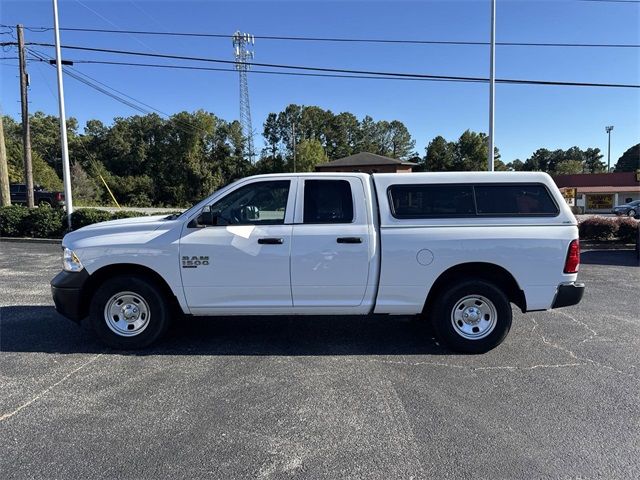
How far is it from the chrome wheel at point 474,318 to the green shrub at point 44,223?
13.9m

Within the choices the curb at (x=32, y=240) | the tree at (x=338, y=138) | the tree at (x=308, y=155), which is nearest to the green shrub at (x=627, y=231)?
the curb at (x=32, y=240)

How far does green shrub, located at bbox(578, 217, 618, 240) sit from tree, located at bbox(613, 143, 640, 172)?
10397 cm

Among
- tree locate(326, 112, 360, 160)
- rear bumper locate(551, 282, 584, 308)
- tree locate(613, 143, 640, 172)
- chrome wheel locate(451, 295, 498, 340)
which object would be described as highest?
tree locate(326, 112, 360, 160)

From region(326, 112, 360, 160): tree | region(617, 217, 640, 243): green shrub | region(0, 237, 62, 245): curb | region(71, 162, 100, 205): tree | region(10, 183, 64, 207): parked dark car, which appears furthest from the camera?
region(326, 112, 360, 160): tree

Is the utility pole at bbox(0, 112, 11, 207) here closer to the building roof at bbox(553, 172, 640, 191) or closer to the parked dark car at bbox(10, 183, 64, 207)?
the parked dark car at bbox(10, 183, 64, 207)

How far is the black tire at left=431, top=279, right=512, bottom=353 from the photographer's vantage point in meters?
4.74

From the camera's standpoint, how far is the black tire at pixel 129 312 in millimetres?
4793

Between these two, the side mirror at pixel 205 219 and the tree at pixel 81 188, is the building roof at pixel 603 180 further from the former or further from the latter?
the side mirror at pixel 205 219

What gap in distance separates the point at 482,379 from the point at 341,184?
2368mm

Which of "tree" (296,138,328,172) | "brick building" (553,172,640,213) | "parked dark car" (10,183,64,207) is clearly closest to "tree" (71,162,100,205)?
"parked dark car" (10,183,64,207)

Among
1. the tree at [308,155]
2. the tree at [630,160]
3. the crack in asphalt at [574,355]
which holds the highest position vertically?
the tree at [630,160]

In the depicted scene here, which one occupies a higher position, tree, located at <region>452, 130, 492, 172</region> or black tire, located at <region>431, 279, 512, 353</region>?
tree, located at <region>452, 130, 492, 172</region>

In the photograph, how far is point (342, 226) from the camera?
15.5ft

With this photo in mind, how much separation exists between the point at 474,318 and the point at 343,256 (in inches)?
61.6
